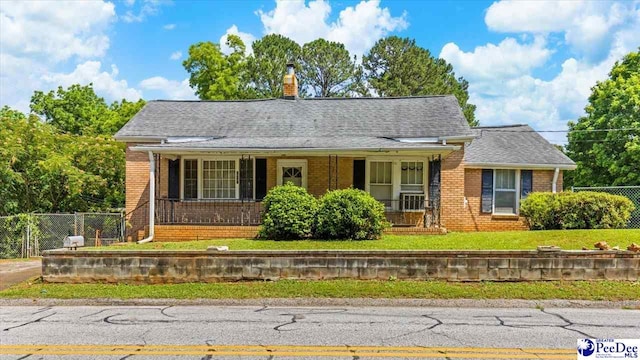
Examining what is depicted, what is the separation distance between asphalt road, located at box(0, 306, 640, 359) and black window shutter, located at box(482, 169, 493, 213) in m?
10.2

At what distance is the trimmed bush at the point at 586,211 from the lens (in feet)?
46.1

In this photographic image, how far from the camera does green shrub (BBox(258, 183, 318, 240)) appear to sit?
1397 centimetres

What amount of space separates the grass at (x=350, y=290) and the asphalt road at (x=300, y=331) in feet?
2.07

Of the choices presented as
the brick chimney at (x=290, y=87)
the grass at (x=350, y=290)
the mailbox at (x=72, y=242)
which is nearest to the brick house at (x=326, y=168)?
the brick chimney at (x=290, y=87)

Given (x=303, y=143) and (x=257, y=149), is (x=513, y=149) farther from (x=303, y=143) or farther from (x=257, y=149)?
(x=257, y=149)

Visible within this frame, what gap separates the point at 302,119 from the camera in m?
19.8

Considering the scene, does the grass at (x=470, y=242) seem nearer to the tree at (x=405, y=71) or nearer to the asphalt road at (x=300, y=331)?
the asphalt road at (x=300, y=331)

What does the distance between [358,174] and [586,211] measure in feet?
23.4

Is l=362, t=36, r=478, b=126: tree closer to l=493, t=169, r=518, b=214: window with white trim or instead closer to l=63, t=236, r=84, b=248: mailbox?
l=493, t=169, r=518, b=214: window with white trim

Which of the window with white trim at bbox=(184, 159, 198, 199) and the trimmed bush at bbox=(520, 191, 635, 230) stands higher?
the window with white trim at bbox=(184, 159, 198, 199)

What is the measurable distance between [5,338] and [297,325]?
3.86m

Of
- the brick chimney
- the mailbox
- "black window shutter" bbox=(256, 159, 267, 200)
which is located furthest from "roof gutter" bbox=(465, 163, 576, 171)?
the mailbox

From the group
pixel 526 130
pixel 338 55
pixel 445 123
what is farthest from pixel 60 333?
pixel 338 55

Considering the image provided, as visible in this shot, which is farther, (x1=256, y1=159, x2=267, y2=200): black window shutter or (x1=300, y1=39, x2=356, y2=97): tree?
(x1=300, y1=39, x2=356, y2=97): tree
